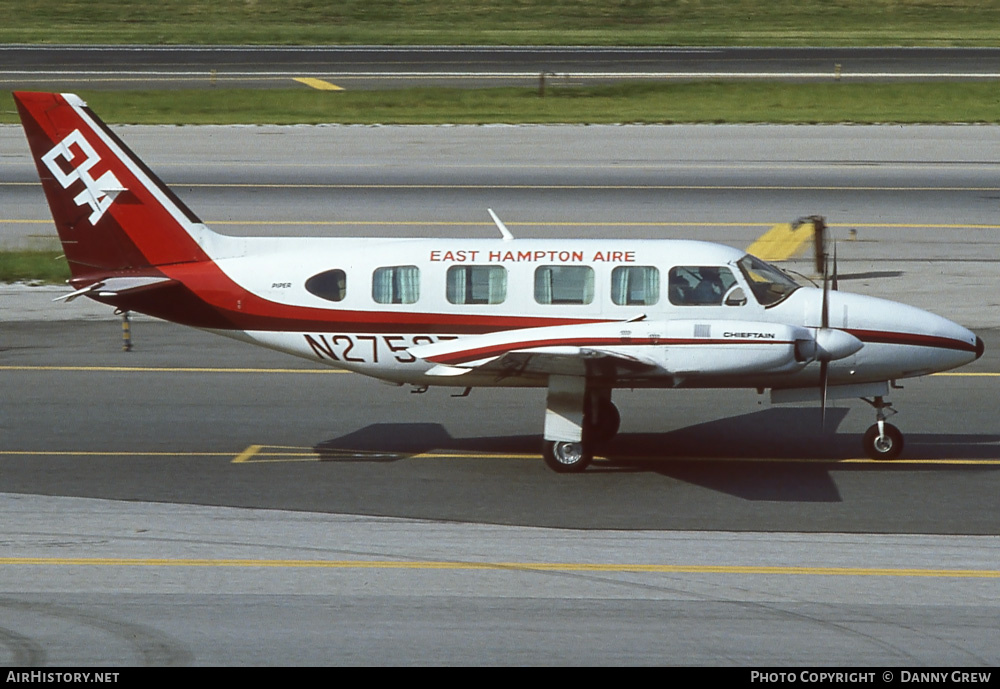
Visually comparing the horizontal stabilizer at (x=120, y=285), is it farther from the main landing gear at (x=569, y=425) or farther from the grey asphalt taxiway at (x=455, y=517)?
the main landing gear at (x=569, y=425)

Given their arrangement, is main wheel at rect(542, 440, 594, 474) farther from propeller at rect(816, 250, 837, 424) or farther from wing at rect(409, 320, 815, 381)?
propeller at rect(816, 250, 837, 424)

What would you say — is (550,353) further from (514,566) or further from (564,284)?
(514,566)

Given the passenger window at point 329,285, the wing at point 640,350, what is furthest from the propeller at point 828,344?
the passenger window at point 329,285

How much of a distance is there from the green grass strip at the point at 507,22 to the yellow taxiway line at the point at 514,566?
61931mm

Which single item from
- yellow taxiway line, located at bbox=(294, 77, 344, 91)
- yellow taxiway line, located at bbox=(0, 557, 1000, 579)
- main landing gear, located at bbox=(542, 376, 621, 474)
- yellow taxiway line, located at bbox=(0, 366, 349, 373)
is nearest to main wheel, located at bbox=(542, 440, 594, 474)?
main landing gear, located at bbox=(542, 376, 621, 474)

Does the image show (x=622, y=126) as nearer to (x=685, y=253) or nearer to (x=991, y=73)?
(x=991, y=73)

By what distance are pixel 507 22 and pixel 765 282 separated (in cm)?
6798

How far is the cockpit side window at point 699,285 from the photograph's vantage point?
16078mm

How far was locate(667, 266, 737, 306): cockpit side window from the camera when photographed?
52.7ft

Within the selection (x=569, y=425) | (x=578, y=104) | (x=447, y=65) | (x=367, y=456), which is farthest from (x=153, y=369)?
(x=447, y=65)

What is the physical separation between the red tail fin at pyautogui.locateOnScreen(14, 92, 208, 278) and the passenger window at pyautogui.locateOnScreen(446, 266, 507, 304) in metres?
3.55

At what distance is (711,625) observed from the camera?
37.8ft

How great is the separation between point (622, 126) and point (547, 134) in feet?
10.6

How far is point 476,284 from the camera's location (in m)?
16.4
